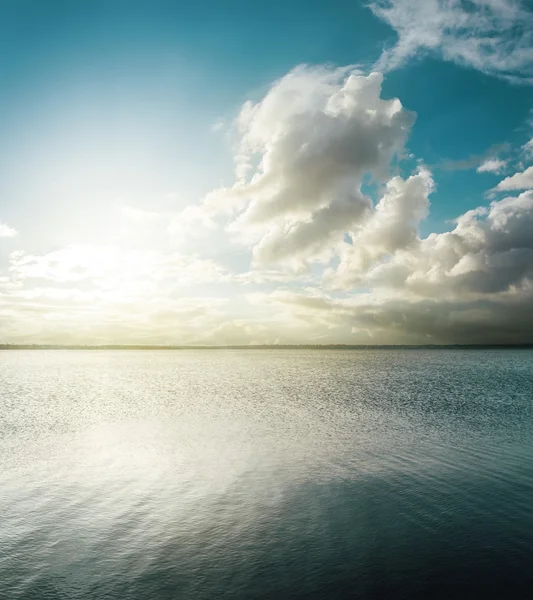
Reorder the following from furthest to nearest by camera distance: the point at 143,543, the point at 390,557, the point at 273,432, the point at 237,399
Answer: the point at 237,399 < the point at 273,432 < the point at 143,543 < the point at 390,557

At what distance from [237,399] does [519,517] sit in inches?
1942

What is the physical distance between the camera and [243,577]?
14.5 meters

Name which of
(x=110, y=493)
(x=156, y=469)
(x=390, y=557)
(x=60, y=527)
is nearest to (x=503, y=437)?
(x=390, y=557)

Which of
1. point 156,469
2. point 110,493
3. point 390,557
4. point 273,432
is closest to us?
point 390,557

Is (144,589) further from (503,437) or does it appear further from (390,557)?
(503,437)

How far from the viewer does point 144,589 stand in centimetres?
1384

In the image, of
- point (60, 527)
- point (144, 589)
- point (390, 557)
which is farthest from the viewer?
point (60, 527)

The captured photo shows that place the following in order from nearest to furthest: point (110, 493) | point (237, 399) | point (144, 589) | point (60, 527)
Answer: point (144, 589) < point (60, 527) < point (110, 493) < point (237, 399)

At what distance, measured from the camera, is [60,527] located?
18.4m

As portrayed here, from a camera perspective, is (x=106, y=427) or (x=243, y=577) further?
(x=106, y=427)

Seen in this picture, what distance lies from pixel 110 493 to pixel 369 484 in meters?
13.8

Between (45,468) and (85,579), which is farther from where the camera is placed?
(45,468)

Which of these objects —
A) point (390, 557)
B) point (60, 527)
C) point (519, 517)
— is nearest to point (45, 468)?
point (60, 527)

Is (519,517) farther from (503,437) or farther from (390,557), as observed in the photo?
(503,437)
